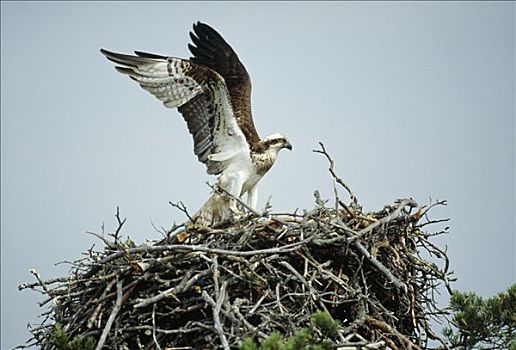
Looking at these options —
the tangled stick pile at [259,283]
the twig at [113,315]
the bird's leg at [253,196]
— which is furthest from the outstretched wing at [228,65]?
the twig at [113,315]

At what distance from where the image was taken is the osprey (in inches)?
255

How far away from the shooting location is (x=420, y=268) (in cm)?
493

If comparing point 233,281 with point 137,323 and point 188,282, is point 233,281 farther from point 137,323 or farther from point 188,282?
point 137,323

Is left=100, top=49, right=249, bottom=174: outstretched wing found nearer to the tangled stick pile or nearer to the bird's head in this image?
Result: the bird's head

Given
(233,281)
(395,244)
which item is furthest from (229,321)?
(395,244)

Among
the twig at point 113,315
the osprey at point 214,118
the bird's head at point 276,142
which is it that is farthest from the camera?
the bird's head at point 276,142

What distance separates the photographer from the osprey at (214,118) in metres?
6.48

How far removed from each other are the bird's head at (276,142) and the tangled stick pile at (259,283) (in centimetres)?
166

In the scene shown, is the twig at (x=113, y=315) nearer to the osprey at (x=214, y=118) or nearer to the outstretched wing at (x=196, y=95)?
the osprey at (x=214, y=118)

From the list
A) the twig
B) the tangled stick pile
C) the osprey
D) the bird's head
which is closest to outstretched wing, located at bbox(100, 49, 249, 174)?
the osprey

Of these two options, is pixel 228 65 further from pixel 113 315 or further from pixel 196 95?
pixel 113 315

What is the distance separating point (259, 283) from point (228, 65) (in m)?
3.08

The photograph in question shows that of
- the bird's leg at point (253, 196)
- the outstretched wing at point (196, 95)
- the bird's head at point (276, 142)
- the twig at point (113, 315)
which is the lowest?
the twig at point (113, 315)

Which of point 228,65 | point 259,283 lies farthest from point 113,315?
point 228,65
